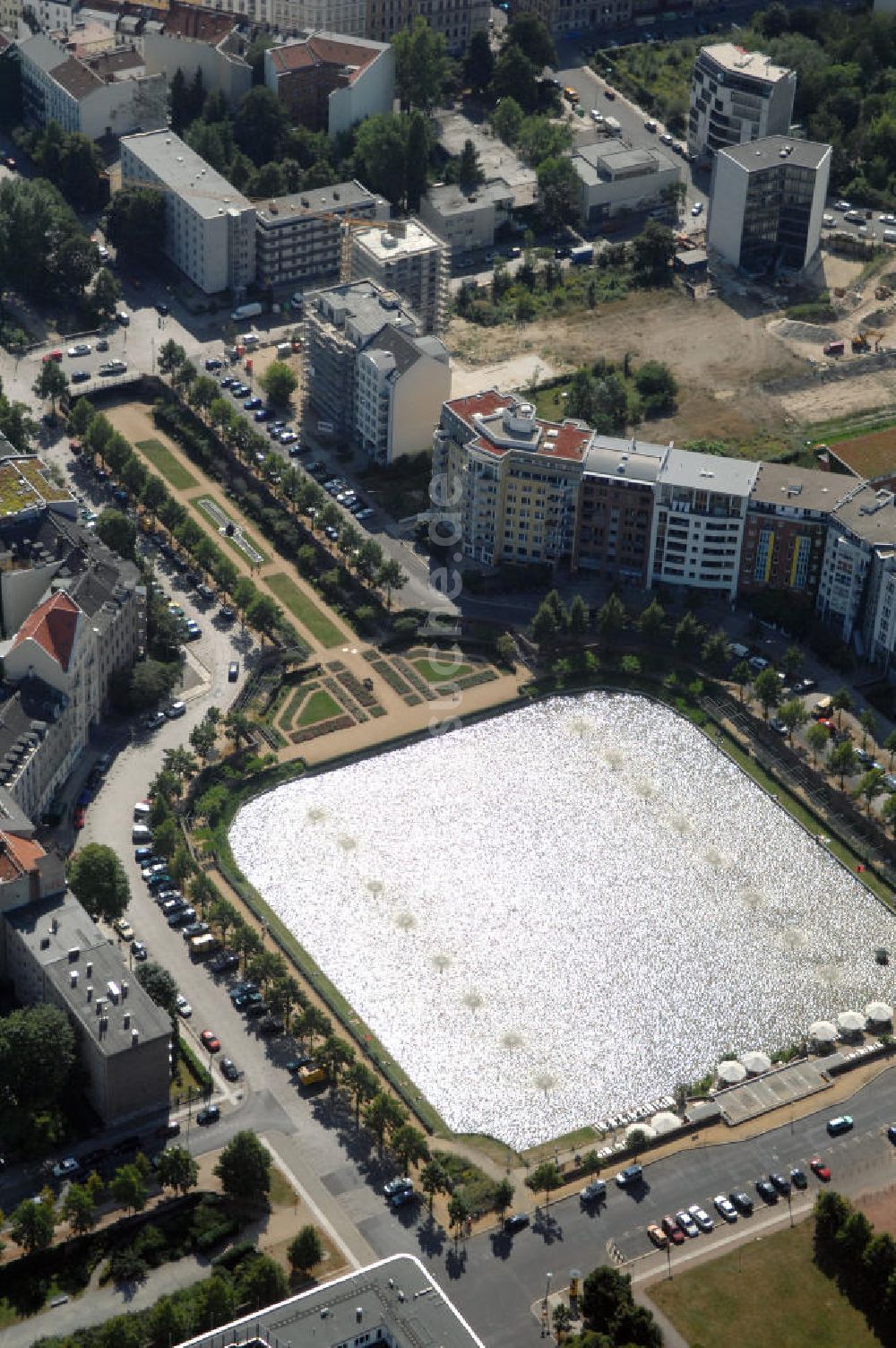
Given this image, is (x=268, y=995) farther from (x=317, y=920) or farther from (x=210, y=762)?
(x=210, y=762)

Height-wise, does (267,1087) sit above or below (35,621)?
below

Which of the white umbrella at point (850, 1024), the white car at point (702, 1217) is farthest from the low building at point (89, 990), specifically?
the white umbrella at point (850, 1024)

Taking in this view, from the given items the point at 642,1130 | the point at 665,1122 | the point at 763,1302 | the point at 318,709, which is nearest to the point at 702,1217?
the point at 763,1302

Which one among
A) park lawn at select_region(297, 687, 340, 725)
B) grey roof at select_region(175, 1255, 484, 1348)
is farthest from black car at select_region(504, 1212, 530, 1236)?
park lawn at select_region(297, 687, 340, 725)

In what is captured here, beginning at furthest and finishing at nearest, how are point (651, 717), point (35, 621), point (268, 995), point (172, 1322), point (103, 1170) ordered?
point (651, 717)
point (35, 621)
point (268, 995)
point (103, 1170)
point (172, 1322)

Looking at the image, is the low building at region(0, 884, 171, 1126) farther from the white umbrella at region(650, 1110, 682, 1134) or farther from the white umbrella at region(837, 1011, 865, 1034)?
the white umbrella at region(837, 1011, 865, 1034)

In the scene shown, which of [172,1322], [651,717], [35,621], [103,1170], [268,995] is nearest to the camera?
[172,1322]

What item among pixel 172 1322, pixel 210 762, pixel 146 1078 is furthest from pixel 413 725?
pixel 172 1322
